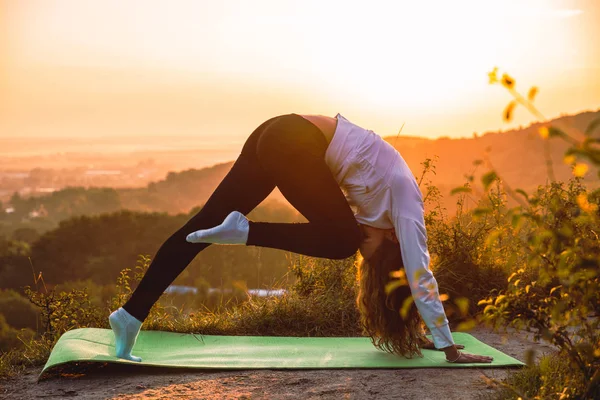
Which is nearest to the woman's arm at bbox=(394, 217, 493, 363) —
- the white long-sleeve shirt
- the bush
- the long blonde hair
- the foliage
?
the white long-sleeve shirt

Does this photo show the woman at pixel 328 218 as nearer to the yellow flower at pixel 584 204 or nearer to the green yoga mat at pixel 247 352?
the green yoga mat at pixel 247 352

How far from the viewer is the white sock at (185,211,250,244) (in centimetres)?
311

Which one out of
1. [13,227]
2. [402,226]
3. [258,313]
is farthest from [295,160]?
[13,227]

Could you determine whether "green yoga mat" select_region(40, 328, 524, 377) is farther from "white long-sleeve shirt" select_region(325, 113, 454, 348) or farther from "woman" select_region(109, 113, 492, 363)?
"white long-sleeve shirt" select_region(325, 113, 454, 348)

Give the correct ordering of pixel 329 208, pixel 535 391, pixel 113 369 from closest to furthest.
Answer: pixel 535 391, pixel 329 208, pixel 113 369

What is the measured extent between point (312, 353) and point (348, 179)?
3.63ft

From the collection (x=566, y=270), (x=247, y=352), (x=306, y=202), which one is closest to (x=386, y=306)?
(x=306, y=202)

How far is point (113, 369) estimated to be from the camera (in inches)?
139

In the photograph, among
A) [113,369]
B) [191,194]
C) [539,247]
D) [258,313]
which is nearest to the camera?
[539,247]

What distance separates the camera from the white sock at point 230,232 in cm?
311

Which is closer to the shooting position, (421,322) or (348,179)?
(348,179)

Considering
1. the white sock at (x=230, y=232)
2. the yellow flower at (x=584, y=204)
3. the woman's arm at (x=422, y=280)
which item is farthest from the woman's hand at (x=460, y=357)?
the yellow flower at (x=584, y=204)

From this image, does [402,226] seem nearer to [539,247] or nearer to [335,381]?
[335,381]

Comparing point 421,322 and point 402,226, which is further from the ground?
point 402,226
